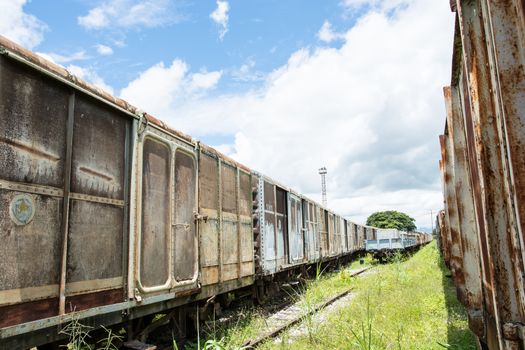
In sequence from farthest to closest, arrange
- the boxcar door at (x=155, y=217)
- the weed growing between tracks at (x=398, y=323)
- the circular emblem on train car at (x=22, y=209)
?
1. the weed growing between tracks at (x=398, y=323)
2. the boxcar door at (x=155, y=217)
3. the circular emblem on train car at (x=22, y=209)

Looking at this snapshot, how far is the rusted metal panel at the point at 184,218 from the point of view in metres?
5.58

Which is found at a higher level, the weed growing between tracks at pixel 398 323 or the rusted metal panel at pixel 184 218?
the rusted metal panel at pixel 184 218

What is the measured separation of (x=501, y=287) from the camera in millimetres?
1967

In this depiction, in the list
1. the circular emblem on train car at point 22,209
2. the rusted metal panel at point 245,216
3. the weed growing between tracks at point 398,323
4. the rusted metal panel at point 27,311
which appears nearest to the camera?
the rusted metal panel at point 27,311

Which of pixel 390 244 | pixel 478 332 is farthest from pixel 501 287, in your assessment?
pixel 390 244

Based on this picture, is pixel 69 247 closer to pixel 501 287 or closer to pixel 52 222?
pixel 52 222

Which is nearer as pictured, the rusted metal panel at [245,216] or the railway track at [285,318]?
the railway track at [285,318]

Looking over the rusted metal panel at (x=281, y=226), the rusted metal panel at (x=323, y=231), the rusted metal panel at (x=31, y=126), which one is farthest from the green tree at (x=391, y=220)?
the rusted metal panel at (x=31, y=126)

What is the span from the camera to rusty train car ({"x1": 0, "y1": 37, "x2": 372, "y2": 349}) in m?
3.16

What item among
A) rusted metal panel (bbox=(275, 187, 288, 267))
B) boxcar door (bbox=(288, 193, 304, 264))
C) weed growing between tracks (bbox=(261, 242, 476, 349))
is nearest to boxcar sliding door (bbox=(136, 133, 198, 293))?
weed growing between tracks (bbox=(261, 242, 476, 349))

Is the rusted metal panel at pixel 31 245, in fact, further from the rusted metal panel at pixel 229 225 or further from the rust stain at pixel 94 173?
the rusted metal panel at pixel 229 225

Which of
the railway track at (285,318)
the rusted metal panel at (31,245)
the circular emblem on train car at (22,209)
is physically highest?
the circular emblem on train car at (22,209)

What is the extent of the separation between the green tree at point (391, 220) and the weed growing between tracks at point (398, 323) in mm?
77558

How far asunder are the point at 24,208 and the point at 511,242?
11.1 feet
